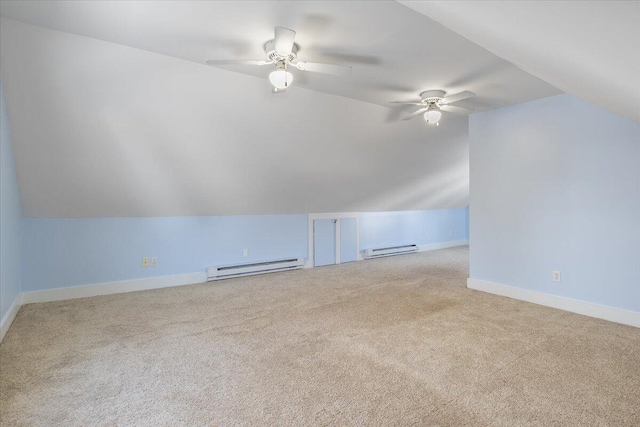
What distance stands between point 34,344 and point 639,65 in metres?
4.05

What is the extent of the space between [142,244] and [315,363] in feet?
10.2

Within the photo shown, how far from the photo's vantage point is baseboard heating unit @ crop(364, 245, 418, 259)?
6312 millimetres

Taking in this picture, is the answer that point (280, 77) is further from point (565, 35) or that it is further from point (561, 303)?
point (561, 303)

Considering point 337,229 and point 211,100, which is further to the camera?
point 337,229

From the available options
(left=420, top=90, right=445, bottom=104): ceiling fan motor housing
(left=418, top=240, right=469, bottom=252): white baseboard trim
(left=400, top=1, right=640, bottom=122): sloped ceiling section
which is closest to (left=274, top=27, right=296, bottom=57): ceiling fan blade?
(left=400, top=1, right=640, bottom=122): sloped ceiling section

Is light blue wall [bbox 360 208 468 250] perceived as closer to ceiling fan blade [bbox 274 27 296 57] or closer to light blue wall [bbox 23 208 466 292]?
light blue wall [bbox 23 208 466 292]

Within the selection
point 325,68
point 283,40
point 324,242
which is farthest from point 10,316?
point 324,242

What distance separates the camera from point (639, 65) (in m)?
1.16

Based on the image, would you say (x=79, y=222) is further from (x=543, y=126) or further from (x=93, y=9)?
(x=543, y=126)

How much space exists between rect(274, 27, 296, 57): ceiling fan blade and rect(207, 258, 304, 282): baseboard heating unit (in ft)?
11.0

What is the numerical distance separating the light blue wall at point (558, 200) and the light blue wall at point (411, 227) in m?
2.46

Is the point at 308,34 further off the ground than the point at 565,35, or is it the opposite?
the point at 308,34

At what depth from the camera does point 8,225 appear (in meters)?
3.00

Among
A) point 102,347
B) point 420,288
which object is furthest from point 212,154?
point 420,288
